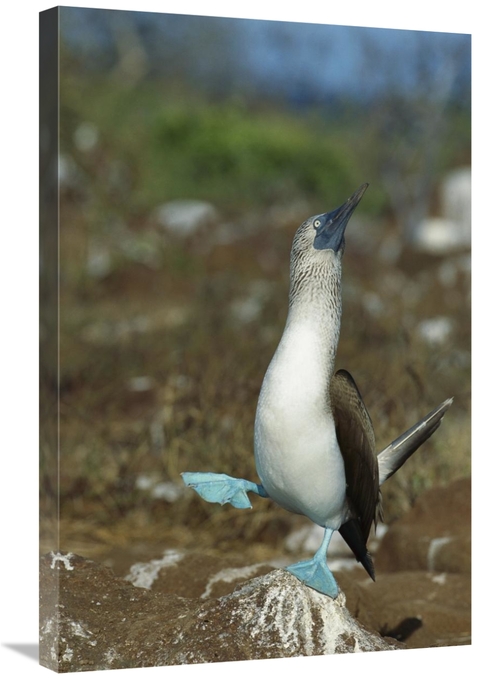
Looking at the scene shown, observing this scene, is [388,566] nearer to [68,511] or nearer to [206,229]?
[68,511]

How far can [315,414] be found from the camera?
5.27m

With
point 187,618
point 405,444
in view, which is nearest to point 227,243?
point 405,444

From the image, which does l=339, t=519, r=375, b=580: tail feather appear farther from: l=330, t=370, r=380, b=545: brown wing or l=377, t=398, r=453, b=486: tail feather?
l=377, t=398, r=453, b=486: tail feather

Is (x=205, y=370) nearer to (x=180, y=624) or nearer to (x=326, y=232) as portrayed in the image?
(x=180, y=624)

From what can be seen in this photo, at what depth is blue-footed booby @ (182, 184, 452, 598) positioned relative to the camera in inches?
208

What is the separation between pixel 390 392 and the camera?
8.85 metres

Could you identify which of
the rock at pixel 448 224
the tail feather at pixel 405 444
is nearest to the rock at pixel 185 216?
the rock at pixel 448 224

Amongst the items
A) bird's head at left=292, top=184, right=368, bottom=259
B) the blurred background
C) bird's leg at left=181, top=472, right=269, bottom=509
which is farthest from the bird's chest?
the blurred background

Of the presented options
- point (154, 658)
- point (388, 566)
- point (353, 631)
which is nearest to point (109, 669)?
point (154, 658)

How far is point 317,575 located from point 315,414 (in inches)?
28.7

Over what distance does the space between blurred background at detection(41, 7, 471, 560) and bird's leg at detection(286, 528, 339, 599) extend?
1143mm

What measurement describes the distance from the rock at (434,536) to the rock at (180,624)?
150cm

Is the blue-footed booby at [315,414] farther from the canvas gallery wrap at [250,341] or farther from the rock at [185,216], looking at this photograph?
the rock at [185,216]

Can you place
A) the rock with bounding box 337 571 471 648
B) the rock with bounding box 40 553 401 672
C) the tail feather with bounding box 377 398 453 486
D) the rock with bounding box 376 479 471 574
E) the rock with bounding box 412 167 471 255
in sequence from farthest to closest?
the rock with bounding box 412 167 471 255, the rock with bounding box 376 479 471 574, the rock with bounding box 337 571 471 648, the tail feather with bounding box 377 398 453 486, the rock with bounding box 40 553 401 672
